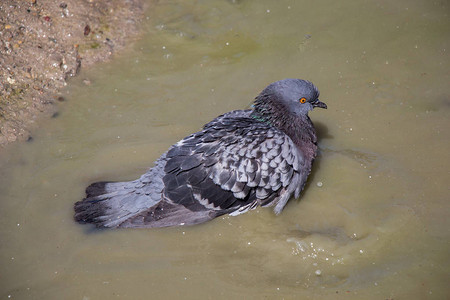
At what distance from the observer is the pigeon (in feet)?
13.9

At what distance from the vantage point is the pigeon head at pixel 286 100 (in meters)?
4.64

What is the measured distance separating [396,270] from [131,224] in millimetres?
2585

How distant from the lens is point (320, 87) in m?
5.54

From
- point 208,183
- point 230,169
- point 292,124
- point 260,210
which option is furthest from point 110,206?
point 292,124

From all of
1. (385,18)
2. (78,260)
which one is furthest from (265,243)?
(385,18)

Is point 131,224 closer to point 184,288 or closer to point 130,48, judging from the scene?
point 184,288

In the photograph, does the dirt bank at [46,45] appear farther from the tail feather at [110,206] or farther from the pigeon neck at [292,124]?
the pigeon neck at [292,124]

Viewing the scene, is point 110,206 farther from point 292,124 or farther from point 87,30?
point 87,30

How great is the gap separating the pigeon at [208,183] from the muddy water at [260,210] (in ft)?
0.63

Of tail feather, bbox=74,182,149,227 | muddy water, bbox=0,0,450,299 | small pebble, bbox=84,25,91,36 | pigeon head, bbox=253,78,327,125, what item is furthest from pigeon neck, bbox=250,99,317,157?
small pebble, bbox=84,25,91,36

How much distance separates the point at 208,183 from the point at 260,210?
755mm

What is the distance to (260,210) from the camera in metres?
4.64

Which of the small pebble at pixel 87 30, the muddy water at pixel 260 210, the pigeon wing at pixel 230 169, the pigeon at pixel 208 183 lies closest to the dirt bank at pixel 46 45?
the small pebble at pixel 87 30

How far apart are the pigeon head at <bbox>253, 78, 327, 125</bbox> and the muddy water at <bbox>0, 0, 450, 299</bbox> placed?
2.18 ft
